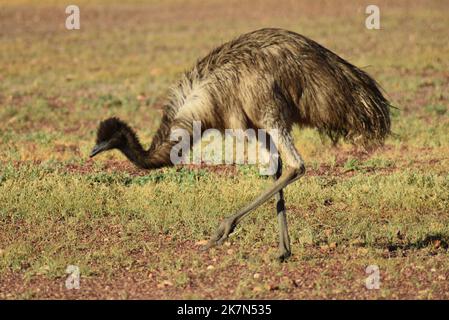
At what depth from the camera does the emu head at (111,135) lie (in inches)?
277

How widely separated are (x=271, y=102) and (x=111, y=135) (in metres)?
1.36

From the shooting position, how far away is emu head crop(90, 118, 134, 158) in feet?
23.1

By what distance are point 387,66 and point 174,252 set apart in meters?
12.0

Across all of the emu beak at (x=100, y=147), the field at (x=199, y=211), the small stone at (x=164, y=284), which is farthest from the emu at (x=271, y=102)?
the small stone at (x=164, y=284)

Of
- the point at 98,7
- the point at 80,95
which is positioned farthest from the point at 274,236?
the point at 98,7

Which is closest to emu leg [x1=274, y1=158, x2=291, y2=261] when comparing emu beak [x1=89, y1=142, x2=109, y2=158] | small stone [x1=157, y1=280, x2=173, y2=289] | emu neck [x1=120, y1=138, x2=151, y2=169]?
small stone [x1=157, y1=280, x2=173, y2=289]

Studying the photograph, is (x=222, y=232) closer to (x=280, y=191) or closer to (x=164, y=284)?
(x=280, y=191)

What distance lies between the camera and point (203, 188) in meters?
8.77

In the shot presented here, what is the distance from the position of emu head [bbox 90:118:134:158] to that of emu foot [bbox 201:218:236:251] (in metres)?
1.06

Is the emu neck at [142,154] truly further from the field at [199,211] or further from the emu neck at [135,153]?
the field at [199,211]

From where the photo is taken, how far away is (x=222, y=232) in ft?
22.8

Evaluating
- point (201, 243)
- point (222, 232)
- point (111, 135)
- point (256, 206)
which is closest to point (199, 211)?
point (201, 243)

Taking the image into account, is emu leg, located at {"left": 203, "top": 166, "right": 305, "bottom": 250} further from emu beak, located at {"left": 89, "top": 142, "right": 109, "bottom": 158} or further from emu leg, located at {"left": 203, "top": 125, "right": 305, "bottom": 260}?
emu beak, located at {"left": 89, "top": 142, "right": 109, "bottom": 158}
